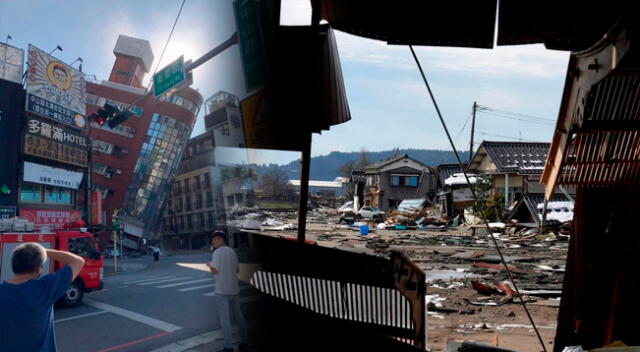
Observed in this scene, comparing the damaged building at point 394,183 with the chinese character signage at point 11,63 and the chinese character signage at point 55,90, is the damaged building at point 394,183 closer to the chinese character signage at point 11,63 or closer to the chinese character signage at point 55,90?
the chinese character signage at point 55,90

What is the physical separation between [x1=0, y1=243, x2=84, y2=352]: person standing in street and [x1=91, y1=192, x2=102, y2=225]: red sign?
0.13 metres

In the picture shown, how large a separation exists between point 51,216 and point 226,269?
583 millimetres

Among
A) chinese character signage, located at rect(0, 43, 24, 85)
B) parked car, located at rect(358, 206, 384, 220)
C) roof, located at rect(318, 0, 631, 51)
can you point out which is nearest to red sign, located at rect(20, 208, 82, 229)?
chinese character signage, located at rect(0, 43, 24, 85)

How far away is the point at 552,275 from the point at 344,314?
25.5 feet

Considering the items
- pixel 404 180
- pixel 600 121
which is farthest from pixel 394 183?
pixel 600 121

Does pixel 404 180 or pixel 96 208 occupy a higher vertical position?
pixel 404 180

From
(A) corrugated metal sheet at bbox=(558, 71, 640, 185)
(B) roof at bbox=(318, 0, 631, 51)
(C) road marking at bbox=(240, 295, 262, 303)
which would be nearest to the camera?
(C) road marking at bbox=(240, 295, 262, 303)

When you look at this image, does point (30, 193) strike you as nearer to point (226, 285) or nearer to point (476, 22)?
point (226, 285)

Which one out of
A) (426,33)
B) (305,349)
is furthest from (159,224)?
(426,33)

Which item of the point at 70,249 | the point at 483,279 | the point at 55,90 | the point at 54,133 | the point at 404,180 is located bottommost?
the point at 483,279

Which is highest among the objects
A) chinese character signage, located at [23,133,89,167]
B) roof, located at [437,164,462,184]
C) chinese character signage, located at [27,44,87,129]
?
roof, located at [437,164,462,184]

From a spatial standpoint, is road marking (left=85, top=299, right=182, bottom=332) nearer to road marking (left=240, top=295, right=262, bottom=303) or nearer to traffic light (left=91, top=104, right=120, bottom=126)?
road marking (left=240, top=295, right=262, bottom=303)

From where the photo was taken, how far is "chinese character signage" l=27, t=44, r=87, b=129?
58.8 inches

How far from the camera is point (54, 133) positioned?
156 centimetres
